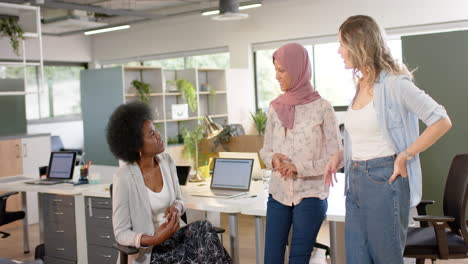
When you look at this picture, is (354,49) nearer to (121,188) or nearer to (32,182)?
(121,188)

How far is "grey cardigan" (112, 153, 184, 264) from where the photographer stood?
305cm

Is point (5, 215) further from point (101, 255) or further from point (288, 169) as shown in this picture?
point (288, 169)

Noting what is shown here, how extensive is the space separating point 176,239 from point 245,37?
7.53 metres

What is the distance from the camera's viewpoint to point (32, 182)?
17.4ft

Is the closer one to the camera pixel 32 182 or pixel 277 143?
pixel 277 143

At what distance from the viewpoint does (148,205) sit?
3.13 metres

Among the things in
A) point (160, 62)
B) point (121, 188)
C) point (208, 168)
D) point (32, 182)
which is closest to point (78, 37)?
point (160, 62)

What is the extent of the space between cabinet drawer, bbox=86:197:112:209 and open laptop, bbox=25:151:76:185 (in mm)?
903

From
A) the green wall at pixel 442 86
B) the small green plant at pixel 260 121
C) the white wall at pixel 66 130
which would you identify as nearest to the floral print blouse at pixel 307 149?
the green wall at pixel 442 86

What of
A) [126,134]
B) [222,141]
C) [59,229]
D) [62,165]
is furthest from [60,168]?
[126,134]

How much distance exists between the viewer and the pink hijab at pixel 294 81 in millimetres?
2854

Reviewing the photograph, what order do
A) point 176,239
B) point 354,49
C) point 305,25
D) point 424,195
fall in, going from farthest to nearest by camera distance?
point 305,25 → point 424,195 → point 176,239 → point 354,49

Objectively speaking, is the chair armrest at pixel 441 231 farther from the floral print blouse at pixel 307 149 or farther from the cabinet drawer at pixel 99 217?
the cabinet drawer at pixel 99 217

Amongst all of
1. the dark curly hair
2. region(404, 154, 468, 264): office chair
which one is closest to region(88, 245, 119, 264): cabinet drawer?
the dark curly hair
